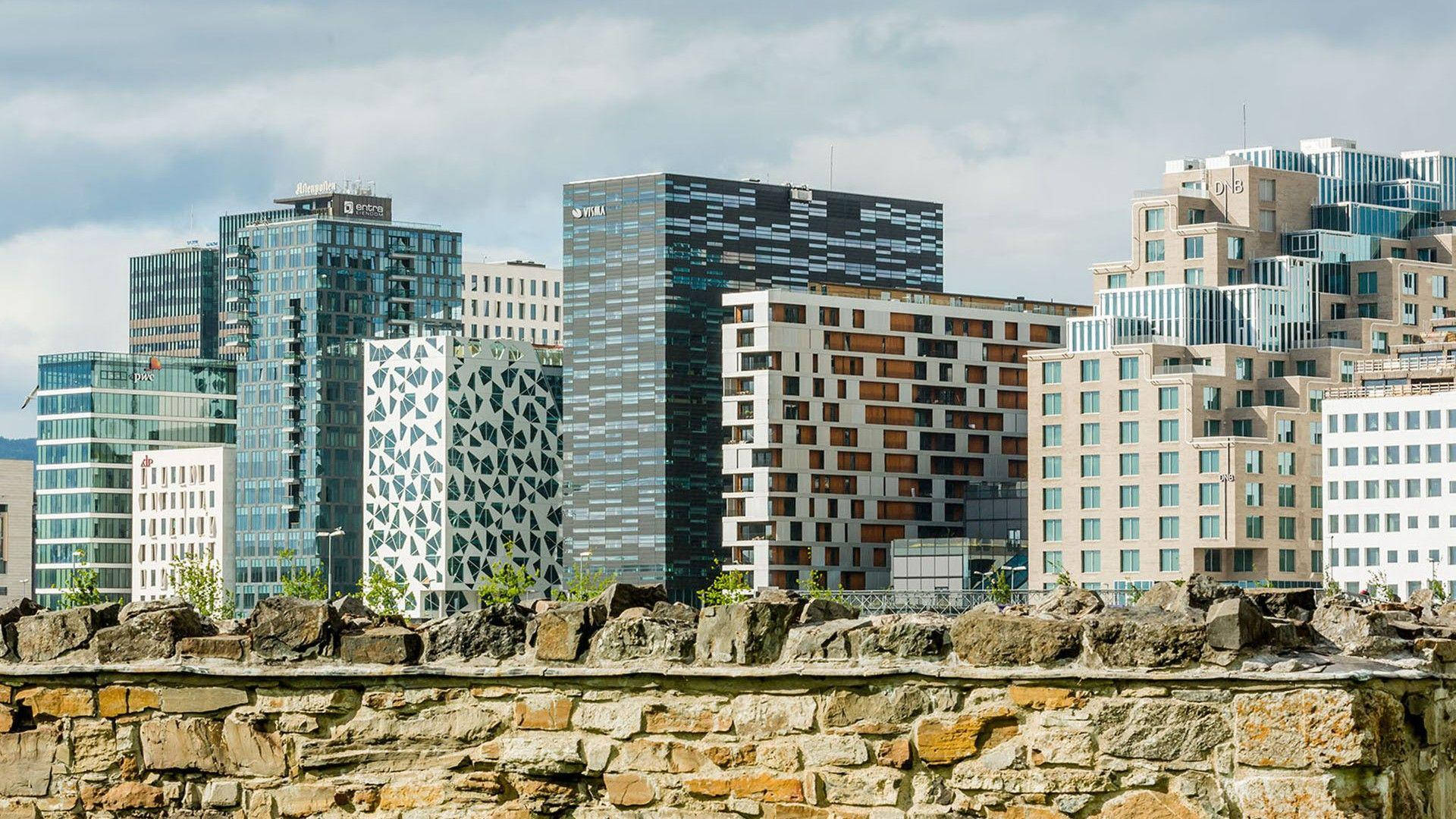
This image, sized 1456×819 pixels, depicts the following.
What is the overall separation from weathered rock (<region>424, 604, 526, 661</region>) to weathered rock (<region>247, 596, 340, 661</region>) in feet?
1.40

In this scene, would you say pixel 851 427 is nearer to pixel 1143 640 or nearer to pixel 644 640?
pixel 644 640

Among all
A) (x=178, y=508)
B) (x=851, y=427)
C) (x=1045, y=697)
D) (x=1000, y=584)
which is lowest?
(x=1000, y=584)

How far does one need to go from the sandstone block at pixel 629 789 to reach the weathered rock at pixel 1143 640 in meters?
1.79

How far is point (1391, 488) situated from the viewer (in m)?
119

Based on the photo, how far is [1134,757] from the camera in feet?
27.8

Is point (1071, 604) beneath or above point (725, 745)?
above

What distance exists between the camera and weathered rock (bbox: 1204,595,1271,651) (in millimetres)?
8328

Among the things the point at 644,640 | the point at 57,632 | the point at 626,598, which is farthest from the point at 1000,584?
the point at 644,640

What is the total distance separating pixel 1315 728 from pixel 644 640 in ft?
8.39

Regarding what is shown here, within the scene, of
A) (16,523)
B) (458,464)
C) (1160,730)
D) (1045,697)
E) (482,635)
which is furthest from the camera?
(16,523)

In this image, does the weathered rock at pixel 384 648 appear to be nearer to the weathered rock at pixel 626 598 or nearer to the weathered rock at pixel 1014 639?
the weathered rock at pixel 626 598

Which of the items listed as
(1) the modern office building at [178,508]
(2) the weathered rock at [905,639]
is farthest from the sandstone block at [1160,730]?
(1) the modern office building at [178,508]

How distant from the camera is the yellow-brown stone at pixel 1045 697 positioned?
8.58m

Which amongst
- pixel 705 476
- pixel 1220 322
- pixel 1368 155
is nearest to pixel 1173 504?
pixel 1220 322
